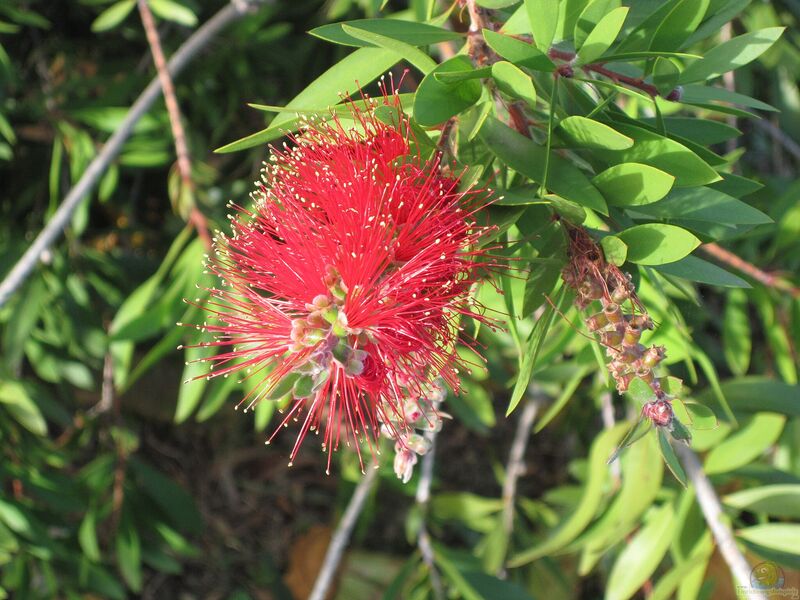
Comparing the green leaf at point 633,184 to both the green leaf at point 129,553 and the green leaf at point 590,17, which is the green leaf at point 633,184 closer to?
the green leaf at point 590,17

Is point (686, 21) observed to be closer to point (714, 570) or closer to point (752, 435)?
point (752, 435)

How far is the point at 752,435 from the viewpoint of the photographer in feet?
4.23

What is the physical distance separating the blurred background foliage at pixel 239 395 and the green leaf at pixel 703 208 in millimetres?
51

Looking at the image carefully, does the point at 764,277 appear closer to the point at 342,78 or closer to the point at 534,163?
the point at 534,163

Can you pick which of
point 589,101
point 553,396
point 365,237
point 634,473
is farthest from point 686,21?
point 553,396

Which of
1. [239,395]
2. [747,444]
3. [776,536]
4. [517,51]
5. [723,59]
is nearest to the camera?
[517,51]

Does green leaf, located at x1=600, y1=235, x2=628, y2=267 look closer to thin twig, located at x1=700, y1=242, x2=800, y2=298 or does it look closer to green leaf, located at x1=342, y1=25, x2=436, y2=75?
green leaf, located at x1=342, y1=25, x2=436, y2=75

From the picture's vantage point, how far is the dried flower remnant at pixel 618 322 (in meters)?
0.67

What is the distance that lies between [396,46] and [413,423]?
40 centimetres

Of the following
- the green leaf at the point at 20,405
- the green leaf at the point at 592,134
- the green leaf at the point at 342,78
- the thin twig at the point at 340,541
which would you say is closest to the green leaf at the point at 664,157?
the green leaf at the point at 592,134

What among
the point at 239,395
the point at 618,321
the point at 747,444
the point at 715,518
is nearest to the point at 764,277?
the point at 747,444

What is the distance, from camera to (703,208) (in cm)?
75

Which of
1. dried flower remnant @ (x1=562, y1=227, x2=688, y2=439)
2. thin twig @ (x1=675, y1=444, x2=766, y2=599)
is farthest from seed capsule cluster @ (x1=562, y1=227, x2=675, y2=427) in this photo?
thin twig @ (x1=675, y1=444, x2=766, y2=599)

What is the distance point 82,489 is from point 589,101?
4.72 ft
